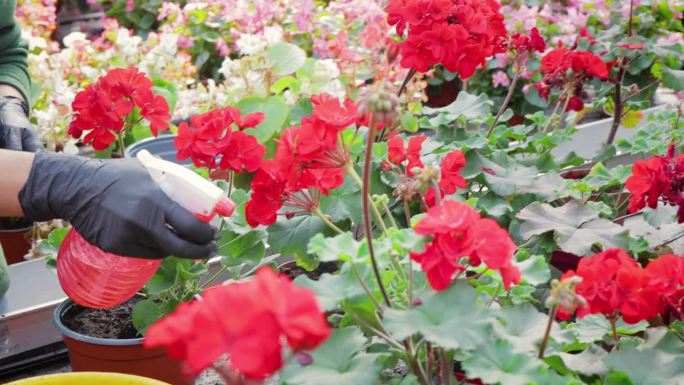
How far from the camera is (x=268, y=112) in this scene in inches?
72.6

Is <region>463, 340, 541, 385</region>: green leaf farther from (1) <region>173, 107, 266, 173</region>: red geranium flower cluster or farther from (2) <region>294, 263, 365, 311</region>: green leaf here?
(1) <region>173, 107, 266, 173</region>: red geranium flower cluster

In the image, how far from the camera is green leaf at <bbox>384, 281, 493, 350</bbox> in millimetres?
742

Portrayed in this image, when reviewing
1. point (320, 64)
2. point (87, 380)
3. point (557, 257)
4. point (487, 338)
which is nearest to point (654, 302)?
point (487, 338)

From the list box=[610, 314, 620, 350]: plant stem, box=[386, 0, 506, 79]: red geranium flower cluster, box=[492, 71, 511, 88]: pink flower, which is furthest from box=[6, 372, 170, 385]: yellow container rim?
box=[492, 71, 511, 88]: pink flower

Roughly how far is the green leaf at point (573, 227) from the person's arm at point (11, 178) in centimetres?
78

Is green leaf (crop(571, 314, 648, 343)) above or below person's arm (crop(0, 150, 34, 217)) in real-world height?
Answer: below

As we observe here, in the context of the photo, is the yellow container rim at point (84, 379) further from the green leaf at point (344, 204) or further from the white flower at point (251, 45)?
the white flower at point (251, 45)

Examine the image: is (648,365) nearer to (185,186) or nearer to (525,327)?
(525,327)

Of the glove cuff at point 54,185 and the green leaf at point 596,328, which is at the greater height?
the glove cuff at point 54,185

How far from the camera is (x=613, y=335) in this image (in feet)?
3.21

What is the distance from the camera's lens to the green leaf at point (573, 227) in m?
1.25

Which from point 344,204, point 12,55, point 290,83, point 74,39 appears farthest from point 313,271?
point 74,39

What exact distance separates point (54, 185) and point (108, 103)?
0.90ft

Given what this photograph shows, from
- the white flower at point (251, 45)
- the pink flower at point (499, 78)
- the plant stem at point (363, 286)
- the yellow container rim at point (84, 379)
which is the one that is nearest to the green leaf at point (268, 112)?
the white flower at point (251, 45)
